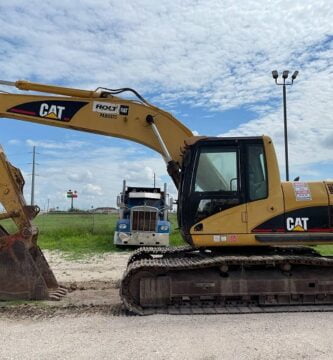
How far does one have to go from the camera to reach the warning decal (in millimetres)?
8883

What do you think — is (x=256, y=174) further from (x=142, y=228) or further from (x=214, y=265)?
(x=142, y=228)

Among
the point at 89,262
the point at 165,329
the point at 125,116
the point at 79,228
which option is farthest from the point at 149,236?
the point at 165,329

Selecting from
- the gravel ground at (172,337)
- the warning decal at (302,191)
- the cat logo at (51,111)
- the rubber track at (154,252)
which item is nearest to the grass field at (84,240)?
the rubber track at (154,252)

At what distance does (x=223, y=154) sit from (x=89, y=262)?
28.6ft

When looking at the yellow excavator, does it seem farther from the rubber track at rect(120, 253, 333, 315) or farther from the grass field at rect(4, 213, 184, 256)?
the grass field at rect(4, 213, 184, 256)

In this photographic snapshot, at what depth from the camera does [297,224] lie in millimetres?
8828

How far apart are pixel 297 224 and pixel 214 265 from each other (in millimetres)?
1647

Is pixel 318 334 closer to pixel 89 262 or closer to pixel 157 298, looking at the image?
pixel 157 298

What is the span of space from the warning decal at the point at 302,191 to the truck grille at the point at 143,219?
11035 millimetres

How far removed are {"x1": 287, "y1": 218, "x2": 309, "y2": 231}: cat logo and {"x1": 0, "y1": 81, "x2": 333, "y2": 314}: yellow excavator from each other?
0.06 ft

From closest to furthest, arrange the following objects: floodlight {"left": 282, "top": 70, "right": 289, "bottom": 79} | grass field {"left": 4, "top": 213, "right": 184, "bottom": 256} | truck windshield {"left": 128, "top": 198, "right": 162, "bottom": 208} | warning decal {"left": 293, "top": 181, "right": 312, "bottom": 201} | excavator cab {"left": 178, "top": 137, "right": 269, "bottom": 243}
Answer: excavator cab {"left": 178, "top": 137, "right": 269, "bottom": 243} → warning decal {"left": 293, "top": 181, "right": 312, "bottom": 201} → floodlight {"left": 282, "top": 70, "right": 289, "bottom": 79} → grass field {"left": 4, "top": 213, "right": 184, "bottom": 256} → truck windshield {"left": 128, "top": 198, "right": 162, "bottom": 208}

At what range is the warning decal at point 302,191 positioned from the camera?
888cm

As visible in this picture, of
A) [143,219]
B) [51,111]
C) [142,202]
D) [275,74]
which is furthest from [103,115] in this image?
[275,74]

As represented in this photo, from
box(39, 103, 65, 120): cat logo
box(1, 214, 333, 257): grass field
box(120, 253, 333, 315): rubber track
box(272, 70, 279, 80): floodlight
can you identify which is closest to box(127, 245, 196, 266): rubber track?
box(120, 253, 333, 315): rubber track
